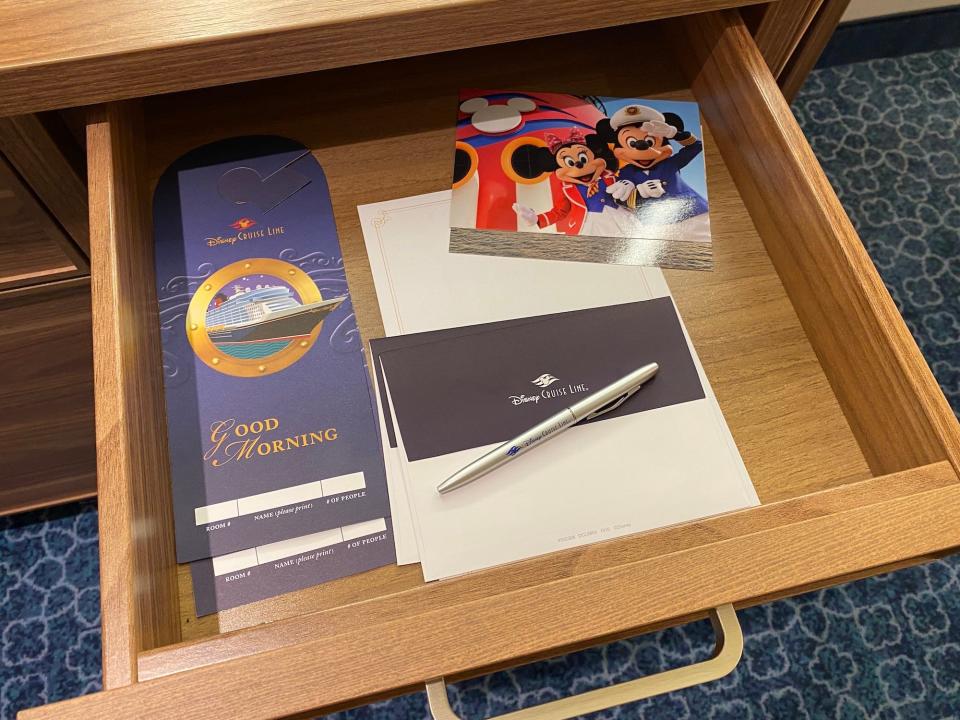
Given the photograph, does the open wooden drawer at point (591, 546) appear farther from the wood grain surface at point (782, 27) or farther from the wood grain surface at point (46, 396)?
the wood grain surface at point (46, 396)

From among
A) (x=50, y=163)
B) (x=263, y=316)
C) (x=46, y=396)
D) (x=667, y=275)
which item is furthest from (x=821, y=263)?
(x=46, y=396)

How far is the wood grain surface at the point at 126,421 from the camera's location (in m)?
0.45

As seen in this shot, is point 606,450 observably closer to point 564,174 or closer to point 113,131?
point 564,174

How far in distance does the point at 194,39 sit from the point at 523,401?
0.33 metres

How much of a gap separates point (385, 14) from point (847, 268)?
37 centimetres

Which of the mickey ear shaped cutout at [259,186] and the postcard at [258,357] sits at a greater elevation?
the mickey ear shaped cutout at [259,186]

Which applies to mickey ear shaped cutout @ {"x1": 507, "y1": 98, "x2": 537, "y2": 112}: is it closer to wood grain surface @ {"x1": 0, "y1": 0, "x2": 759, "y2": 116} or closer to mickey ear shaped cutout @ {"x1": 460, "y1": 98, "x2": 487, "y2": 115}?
mickey ear shaped cutout @ {"x1": 460, "y1": 98, "x2": 487, "y2": 115}

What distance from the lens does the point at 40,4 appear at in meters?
0.50

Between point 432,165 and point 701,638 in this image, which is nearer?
point 432,165

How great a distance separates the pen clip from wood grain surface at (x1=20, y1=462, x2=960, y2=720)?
6.2 inches

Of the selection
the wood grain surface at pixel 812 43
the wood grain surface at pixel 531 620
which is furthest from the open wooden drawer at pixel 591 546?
the wood grain surface at pixel 812 43

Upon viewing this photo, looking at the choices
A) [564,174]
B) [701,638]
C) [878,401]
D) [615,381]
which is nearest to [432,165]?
[564,174]

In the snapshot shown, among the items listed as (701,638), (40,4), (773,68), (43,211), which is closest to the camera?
(40,4)

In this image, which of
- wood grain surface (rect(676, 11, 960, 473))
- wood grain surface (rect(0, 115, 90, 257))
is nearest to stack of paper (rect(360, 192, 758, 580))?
wood grain surface (rect(676, 11, 960, 473))
